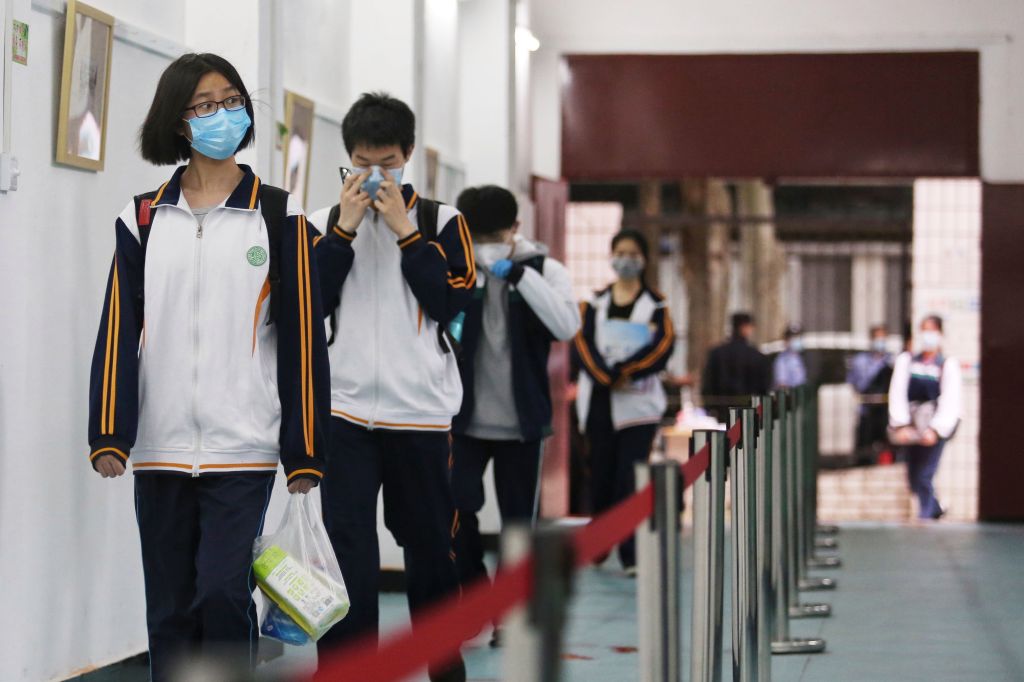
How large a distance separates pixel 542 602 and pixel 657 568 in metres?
0.96

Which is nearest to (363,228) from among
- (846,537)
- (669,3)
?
(846,537)

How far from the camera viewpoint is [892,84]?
35.3ft

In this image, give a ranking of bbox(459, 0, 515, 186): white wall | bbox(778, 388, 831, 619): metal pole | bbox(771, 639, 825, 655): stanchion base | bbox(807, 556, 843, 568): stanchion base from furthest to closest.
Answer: bbox(459, 0, 515, 186): white wall, bbox(807, 556, 843, 568): stanchion base, bbox(778, 388, 831, 619): metal pole, bbox(771, 639, 825, 655): stanchion base

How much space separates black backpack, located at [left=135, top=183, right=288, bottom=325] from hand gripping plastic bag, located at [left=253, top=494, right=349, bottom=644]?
445mm

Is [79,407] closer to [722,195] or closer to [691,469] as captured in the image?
[691,469]

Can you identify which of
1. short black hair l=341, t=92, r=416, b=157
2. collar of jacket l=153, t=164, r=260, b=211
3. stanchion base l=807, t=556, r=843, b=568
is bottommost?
stanchion base l=807, t=556, r=843, b=568

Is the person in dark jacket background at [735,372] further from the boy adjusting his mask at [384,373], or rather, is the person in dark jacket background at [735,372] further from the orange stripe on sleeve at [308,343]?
the orange stripe on sleeve at [308,343]

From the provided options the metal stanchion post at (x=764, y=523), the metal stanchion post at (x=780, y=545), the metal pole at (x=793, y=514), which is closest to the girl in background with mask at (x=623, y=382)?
the metal pole at (x=793, y=514)

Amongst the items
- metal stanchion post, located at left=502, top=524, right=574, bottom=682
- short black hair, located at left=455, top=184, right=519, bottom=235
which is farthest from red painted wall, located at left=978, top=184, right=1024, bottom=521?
metal stanchion post, located at left=502, top=524, right=574, bottom=682

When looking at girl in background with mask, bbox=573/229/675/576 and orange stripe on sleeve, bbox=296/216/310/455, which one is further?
girl in background with mask, bbox=573/229/675/576

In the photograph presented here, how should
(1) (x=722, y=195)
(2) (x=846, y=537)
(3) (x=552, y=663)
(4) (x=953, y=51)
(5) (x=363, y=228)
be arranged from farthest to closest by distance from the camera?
(1) (x=722, y=195) → (4) (x=953, y=51) → (2) (x=846, y=537) → (5) (x=363, y=228) → (3) (x=552, y=663)

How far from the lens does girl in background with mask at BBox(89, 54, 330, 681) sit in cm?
318

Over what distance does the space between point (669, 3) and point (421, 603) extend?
766 cm

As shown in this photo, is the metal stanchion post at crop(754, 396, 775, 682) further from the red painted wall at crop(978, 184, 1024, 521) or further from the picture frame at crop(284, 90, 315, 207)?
the red painted wall at crop(978, 184, 1024, 521)
